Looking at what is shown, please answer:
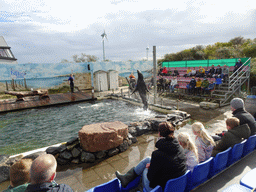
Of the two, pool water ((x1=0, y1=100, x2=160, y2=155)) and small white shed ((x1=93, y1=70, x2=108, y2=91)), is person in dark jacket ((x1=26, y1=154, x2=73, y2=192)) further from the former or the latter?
small white shed ((x1=93, y1=70, x2=108, y2=91))

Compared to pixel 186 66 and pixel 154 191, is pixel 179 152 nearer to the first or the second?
pixel 154 191

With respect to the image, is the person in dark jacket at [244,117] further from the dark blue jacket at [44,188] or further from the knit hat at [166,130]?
the dark blue jacket at [44,188]

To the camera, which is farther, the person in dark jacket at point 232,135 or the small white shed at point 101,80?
the small white shed at point 101,80

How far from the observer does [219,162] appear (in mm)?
2891

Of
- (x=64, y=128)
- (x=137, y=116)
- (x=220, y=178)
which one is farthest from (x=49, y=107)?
(x=220, y=178)

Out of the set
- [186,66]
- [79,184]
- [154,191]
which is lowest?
[79,184]

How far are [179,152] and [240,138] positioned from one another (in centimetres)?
175

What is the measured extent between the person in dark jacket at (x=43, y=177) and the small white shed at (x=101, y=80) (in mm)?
16418

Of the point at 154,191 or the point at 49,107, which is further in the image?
the point at 49,107

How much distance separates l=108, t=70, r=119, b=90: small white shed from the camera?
1842cm

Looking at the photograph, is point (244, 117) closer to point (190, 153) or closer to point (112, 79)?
point (190, 153)

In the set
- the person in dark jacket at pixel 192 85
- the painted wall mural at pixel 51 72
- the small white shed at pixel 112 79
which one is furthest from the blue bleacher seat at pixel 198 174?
the painted wall mural at pixel 51 72

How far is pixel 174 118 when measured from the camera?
6965mm

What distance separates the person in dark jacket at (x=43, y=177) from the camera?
1565 millimetres
